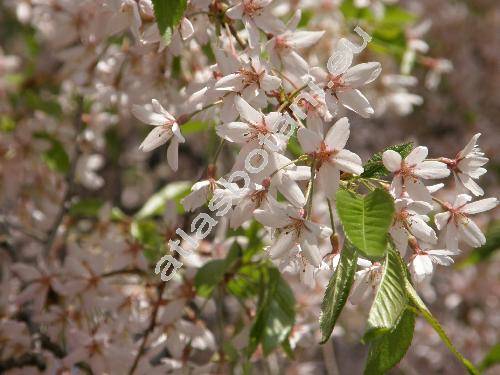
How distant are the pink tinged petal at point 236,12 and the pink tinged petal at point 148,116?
0.72ft

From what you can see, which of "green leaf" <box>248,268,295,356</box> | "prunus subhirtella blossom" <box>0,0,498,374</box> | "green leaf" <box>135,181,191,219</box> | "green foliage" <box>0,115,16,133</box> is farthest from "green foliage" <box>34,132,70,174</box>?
"green leaf" <box>248,268,295,356</box>

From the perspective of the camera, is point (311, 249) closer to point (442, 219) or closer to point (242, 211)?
point (242, 211)

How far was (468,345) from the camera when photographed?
10.9 feet

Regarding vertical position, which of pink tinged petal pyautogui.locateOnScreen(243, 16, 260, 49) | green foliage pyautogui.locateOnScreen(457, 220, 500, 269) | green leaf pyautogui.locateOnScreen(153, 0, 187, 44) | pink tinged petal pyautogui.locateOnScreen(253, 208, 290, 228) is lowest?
green foliage pyautogui.locateOnScreen(457, 220, 500, 269)

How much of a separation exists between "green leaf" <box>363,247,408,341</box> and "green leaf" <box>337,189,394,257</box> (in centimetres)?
7

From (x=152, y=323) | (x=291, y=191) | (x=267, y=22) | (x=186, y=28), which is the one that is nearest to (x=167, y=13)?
(x=186, y=28)

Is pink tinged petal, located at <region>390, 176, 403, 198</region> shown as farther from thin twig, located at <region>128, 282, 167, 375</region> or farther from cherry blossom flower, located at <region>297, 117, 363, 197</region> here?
thin twig, located at <region>128, 282, 167, 375</region>

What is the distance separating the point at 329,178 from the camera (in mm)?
1074

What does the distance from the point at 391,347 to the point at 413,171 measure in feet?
0.87

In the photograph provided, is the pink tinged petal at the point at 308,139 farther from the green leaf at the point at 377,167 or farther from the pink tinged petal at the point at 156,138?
the pink tinged petal at the point at 156,138

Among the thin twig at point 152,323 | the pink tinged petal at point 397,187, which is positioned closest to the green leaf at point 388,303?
the pink tinged petal at point 397,187

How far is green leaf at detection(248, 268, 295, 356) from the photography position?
1.54 meters

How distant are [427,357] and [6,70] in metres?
2.36

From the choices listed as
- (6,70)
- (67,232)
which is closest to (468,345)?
(67,232)
